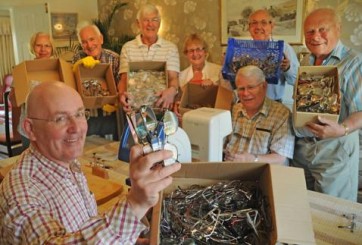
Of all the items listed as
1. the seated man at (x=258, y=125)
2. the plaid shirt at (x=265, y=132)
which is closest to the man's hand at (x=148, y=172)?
the seated man at (x=258, y=125)

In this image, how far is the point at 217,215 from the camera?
1.03 meters

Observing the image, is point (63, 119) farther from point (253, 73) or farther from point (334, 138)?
point (334, 138)

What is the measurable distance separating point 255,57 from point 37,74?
1.43 metres

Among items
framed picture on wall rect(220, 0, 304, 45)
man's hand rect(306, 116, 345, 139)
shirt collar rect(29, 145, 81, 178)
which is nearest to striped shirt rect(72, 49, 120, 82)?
man's hand rect(306, 116, 345, 139)

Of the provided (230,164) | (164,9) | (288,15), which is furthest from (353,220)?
(164,9)

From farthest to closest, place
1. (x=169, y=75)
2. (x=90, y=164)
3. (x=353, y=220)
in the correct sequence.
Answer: (x=169, y=75) → (x=90, y=164) → (x=353, y=220)

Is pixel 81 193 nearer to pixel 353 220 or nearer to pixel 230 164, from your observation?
pixel 230 164

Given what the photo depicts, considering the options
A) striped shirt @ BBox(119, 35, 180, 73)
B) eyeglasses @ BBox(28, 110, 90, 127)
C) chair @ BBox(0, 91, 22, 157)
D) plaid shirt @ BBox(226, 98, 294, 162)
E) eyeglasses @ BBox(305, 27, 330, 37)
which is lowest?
chair @ BBox(0, 91, 22, 157)

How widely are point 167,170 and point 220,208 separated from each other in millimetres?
454

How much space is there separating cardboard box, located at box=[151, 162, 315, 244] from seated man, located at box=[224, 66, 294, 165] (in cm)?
79

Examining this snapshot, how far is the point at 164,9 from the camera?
5219 millimetres

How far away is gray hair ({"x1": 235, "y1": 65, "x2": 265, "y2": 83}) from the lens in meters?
2.04

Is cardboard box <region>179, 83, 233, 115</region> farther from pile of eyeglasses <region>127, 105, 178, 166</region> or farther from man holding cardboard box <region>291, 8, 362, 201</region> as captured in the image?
pile of eyeglasses <region>127, 105, 178, 166</region>

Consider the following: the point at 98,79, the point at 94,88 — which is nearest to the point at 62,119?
the point at 94,88
